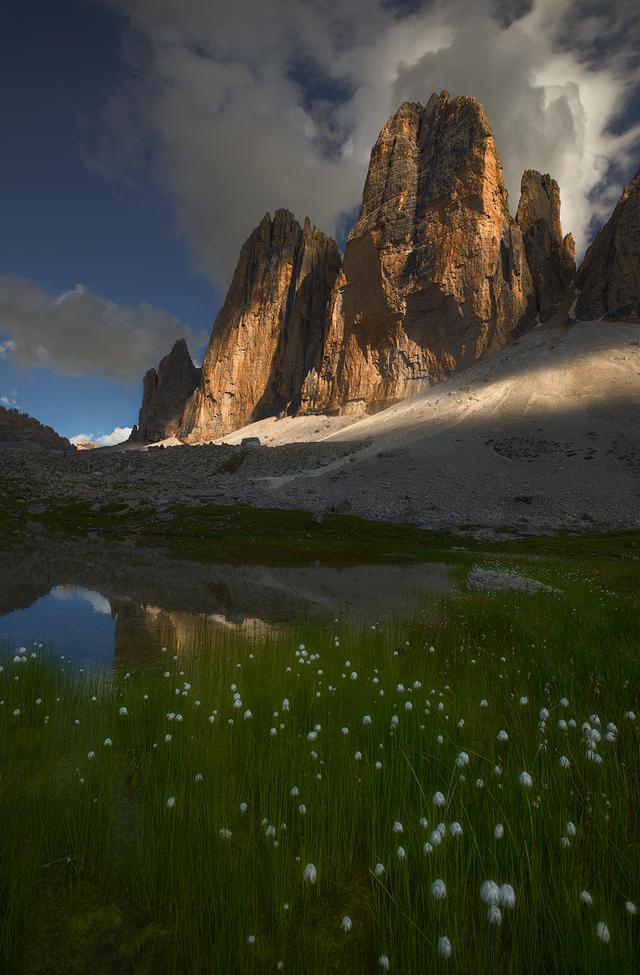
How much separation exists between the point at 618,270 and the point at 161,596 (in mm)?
134777

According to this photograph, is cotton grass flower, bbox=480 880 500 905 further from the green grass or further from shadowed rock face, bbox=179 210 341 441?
shadowed rock face, bbox=179 210 341 441

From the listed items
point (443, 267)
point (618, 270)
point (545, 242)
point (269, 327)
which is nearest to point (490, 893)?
point (443, 267)

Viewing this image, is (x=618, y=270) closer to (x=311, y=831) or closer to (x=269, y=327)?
(x=269, y=327)

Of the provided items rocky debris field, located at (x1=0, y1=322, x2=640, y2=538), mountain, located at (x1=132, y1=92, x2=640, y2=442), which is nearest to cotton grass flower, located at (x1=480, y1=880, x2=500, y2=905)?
rocky debris field, located at (x1=0, y1=322, x2=640, y2=538)

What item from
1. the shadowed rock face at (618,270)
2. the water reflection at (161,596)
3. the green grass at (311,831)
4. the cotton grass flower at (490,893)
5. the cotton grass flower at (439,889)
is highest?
the shadowed rock face at (618,270)

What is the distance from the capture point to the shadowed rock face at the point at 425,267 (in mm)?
122375

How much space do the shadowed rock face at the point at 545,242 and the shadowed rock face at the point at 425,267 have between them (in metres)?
8.92

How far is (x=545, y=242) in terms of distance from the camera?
142 metres

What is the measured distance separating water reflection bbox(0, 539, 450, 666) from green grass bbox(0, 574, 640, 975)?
6.00 m

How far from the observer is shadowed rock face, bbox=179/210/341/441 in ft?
580

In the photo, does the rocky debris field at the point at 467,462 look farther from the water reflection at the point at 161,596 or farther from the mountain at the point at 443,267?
the water reflection at the point at 161,596

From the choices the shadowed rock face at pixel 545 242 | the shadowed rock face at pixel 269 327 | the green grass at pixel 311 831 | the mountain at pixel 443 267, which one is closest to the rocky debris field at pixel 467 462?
the mountain at pixel 443 267

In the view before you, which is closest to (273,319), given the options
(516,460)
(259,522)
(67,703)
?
(516,460)

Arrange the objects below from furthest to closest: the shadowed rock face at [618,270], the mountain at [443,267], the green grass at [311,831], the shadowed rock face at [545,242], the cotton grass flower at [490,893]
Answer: the shadowed rock face at [545,242], the mountain at [443,267], the shadowed rock face at [618,270], the green grass at [311,831], the cotton grass flower at [490,893]
